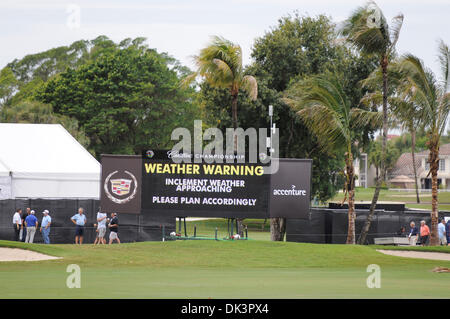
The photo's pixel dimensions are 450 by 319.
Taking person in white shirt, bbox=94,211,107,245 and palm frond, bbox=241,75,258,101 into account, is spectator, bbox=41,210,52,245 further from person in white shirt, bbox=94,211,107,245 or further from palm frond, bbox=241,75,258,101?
palm frond, bbox=241,75,258,101

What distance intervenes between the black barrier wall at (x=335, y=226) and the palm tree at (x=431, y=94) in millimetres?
5092

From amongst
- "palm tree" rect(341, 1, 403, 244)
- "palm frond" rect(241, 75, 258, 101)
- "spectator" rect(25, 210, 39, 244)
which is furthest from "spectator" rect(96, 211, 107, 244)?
"palm tree" rect(341, 1, 403, 244)

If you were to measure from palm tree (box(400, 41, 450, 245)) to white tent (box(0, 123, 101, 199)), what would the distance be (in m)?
18.5

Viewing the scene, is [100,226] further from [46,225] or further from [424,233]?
[424,233]

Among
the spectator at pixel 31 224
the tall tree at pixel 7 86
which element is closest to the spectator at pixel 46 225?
the spectator at pixel 31 224

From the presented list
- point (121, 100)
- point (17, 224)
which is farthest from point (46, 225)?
point (121, 100)

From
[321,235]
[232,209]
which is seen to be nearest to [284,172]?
[232,209]

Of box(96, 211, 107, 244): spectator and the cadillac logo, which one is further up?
the cadillac logo

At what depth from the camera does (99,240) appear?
99.7 ft

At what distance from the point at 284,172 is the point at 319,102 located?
3.61m

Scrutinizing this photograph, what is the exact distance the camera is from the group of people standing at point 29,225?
2983 centimetres

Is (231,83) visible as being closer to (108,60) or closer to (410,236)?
(410,236)

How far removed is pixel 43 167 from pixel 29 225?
925cm

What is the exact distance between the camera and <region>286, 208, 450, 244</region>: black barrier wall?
1305 inches
